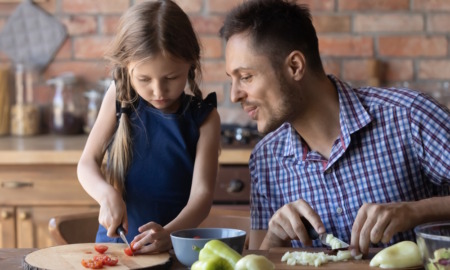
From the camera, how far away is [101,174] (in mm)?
1819

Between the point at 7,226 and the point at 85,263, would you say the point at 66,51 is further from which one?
the point at 85,263

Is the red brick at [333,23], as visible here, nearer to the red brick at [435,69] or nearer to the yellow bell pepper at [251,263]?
the red brick at [435,69]

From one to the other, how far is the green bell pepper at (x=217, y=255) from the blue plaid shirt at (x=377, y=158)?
0.50m

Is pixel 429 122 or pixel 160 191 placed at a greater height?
pixel 429 122

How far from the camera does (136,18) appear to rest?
1936mm

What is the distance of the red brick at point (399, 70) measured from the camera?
3.31 metres

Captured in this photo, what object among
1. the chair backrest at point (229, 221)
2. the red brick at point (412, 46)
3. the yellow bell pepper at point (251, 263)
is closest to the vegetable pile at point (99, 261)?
the yellow bell pepper at point (251, 263)

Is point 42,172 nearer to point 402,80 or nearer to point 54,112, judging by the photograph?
point 54,112

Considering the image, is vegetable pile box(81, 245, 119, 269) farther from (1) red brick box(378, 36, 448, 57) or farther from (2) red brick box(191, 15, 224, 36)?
(1) red brick box(378, 36, 448, 57)

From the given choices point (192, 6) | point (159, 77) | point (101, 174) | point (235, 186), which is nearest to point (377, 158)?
point (159, 77)

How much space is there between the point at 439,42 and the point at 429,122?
163 centimetres

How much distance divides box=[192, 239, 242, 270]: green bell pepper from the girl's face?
60cm

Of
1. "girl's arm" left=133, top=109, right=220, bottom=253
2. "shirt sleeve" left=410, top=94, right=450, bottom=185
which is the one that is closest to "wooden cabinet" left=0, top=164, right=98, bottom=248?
"girl's arm" left=133, top=109, right=220, bottom=253

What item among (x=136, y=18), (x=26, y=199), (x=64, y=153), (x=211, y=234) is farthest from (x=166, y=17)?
(x=26, y=199)
